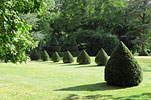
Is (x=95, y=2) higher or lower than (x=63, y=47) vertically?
higher

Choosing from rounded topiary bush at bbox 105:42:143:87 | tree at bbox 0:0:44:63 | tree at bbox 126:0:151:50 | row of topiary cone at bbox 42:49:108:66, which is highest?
tree at bbox 126:0:151:50

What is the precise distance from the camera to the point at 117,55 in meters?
9.77

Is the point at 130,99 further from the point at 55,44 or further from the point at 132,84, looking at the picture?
the point at 55,44

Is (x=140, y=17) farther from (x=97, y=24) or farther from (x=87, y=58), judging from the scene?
(x=87, y=58)

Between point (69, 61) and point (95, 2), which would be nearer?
point (69, 61)

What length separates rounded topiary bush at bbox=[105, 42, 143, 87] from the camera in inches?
358

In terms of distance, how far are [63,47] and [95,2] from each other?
14.7 meters

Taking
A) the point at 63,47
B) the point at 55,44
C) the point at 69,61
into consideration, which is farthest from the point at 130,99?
the point at 63,47

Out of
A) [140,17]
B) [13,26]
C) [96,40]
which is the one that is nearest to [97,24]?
[96,40]

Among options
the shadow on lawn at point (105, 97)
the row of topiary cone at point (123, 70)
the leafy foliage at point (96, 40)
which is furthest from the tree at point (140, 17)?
the shadow on lawn at point (105, 97)

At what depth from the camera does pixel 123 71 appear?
9.16 meters

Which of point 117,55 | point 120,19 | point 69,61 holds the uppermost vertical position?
point 120,19

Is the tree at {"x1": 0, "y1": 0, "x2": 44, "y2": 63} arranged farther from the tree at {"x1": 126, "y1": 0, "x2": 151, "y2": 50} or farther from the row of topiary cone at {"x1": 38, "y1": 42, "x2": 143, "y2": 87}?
the tree at {"x1": 126, "y1": 0, "x2": 151, "y2": 50}

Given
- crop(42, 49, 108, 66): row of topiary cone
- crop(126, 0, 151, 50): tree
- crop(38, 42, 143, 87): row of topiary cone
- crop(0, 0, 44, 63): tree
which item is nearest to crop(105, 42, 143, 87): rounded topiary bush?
crop(38, 42, 143, 87): row of topiary cone
